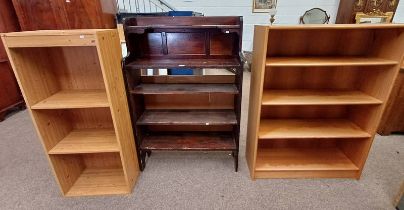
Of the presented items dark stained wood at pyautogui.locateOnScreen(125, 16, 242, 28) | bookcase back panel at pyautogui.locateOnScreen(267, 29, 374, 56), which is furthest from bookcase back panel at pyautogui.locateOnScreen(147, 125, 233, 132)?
dark stained wood at pyautogui.locateOnScreen(125, 16, 242, 28)

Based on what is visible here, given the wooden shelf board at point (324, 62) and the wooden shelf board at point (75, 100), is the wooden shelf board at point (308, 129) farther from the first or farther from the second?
the wooden shelf board at point (75, 100)

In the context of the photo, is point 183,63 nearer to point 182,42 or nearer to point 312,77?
point 182,42

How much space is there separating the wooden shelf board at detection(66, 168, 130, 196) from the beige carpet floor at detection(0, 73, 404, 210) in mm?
Result: 56

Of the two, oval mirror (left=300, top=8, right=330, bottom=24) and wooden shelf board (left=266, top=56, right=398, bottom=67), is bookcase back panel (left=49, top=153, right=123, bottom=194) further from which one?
oval mirror (left=300, top=8, right=330, bottom=24)

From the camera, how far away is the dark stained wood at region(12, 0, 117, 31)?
4.89ft

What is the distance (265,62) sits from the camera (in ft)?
4.58

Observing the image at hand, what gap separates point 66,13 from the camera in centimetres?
152

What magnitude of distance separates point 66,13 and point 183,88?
103cm

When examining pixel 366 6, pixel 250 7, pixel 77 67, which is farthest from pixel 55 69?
pixel 366 6

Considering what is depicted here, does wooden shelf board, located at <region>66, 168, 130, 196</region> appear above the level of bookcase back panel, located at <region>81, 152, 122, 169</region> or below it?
below

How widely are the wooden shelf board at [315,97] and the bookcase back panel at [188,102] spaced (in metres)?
0.42

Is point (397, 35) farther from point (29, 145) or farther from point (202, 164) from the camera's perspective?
point (29, 145)

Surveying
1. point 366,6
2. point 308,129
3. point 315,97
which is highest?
point 366,6

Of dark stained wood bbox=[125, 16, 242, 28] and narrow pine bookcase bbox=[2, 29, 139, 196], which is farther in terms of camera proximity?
dark stained wood bbox=[125, 16, 242, 28]
